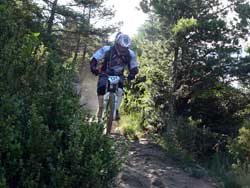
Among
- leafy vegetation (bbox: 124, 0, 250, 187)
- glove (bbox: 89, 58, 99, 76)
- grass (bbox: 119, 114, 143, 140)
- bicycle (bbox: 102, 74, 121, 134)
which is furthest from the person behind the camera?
grass (bbox: 119, 114, 143, 140)

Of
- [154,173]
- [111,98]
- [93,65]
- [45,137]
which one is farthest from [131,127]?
[45,137]

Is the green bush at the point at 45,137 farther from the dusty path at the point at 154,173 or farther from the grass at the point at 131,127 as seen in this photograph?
the grass at the point at 131,127

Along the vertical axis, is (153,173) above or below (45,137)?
below

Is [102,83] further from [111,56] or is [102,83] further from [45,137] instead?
[45,137]

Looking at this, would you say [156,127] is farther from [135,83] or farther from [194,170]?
[194,170]

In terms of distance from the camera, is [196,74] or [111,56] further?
[196,74]

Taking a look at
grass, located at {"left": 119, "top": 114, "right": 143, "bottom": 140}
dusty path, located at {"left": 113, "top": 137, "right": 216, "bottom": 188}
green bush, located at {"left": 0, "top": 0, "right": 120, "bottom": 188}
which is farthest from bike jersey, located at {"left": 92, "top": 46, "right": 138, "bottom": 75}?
green bush, located at {"left": 0, "top": 0, "right": 120, "bottom": 188}

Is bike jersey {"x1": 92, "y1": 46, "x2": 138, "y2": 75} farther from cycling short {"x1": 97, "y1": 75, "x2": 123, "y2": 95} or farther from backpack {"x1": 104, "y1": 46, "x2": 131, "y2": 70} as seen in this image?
cycling short {"x1": 97, "y1": 75, "x2": 123, "y2": 95}

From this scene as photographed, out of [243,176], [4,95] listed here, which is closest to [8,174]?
[4,95]

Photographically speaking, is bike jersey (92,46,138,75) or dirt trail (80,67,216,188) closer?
dirt trail (80,67,216,188)

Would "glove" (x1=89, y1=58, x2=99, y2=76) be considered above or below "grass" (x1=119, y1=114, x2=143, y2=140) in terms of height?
above

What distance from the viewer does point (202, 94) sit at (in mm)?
11031

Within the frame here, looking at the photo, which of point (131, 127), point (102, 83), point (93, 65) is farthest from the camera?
point (131, 127)

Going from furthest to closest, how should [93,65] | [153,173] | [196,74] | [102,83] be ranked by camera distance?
[196,74] → [102,83] → [93,65] → [153,173]
